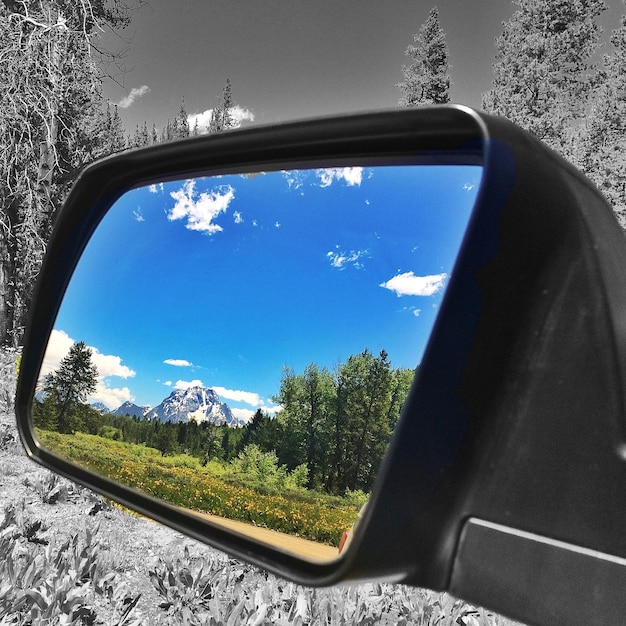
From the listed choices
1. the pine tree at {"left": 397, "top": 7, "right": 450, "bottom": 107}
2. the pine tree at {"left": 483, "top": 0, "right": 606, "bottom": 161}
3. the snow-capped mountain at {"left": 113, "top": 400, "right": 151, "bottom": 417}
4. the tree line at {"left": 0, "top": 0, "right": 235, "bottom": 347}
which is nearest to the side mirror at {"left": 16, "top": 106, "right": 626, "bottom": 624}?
the snow-capped mountain at {"left": 113, "top": 400, "right": 151, "bottom": 417}

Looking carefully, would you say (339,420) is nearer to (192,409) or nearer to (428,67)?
(192,409)

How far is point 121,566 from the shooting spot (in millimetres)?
3570

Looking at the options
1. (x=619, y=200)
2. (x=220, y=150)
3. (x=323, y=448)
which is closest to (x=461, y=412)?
(x=323, y=448)

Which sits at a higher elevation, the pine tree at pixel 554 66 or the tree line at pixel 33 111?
the pine tree at pixel 554 66

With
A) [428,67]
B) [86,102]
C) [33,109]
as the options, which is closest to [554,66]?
[428,67]

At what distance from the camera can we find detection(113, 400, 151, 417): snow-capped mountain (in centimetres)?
127

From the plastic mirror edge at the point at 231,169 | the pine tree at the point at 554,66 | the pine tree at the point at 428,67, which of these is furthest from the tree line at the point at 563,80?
the plastic mirror edge at the point at 231,169

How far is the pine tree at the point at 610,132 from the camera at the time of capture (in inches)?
1064

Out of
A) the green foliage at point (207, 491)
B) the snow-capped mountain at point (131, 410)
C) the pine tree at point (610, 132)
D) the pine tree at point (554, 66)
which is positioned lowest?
the green foliage at point (207, 491)

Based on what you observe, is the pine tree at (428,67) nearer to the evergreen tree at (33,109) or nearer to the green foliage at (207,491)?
the evergreen tree at (33,109)

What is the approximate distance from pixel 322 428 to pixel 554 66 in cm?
3624

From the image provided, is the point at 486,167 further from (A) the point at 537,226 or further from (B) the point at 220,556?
(B) the point at 220,556

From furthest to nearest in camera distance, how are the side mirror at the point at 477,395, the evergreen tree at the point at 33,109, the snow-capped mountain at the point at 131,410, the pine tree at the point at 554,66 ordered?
the pine tree at the point at 554,66
the evergreen tree at the point at 33,109
the snow-capped mountain at the point at 131,410
the side mirror at the point at 477,395

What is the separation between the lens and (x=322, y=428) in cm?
90
